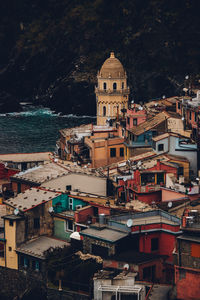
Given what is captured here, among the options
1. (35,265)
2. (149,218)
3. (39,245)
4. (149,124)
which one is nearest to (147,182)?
(149,218)

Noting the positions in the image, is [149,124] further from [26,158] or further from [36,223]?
[36,223]

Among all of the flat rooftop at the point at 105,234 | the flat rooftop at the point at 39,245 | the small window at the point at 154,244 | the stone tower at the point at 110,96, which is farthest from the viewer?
the stone tower at the point at 110,96

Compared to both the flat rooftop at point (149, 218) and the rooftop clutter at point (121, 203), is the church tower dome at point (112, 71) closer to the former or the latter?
the rooftop clutter at point (121, 203)

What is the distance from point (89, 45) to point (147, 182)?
105990 millimetres

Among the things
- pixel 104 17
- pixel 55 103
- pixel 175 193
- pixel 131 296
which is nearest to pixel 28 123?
pixel 55 103

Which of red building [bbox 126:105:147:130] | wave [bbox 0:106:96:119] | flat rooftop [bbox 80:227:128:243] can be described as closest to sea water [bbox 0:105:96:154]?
wave [bbox 0:106:96:119]

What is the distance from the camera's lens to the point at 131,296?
44.4 metres

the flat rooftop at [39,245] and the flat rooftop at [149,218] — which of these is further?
the flat rooftop at [39,245]

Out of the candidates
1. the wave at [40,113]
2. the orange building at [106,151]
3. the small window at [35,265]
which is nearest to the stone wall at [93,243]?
the small window at [35,265]

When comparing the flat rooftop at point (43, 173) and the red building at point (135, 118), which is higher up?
the red building at point (135, 118)

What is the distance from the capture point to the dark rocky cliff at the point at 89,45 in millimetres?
147250

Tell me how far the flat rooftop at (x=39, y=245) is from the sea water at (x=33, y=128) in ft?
143

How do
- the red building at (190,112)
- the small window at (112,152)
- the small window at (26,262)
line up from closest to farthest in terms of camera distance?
the small window at (26,262)
the red building at (190,112)
the small window at (112,152)

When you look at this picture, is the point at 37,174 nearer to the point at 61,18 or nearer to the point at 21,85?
the point at 21,85
